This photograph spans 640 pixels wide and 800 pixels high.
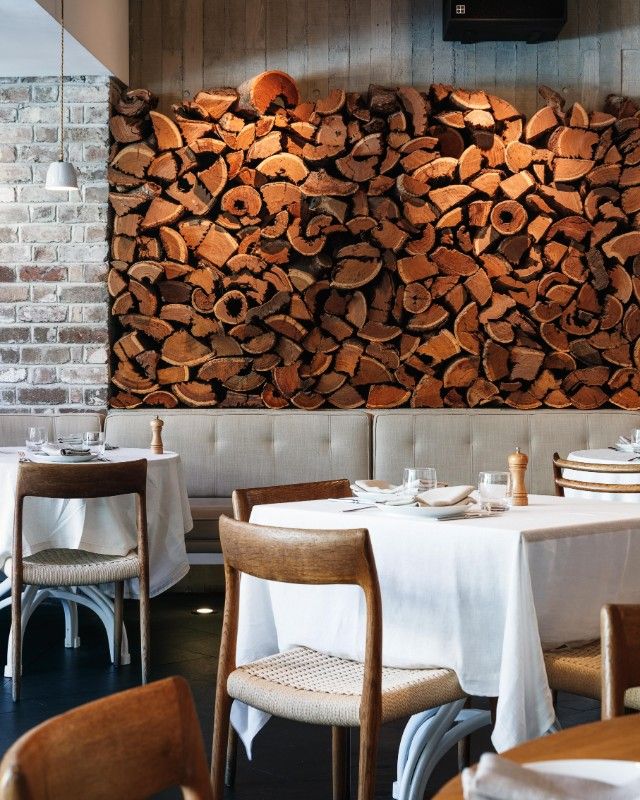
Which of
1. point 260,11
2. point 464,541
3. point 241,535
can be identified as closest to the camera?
point 241,535

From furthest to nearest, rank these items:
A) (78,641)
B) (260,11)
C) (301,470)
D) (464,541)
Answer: (260,11)
(301,470)
(78,641)
(464,541)

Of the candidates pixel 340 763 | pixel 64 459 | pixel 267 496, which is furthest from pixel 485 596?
pixel 64 459

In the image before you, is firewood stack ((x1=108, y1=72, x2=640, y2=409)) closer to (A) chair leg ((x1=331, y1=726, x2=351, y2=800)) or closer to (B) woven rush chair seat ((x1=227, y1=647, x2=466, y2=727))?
(A) chair leg ((x1=331, y1=726, x2=351, y2=800))

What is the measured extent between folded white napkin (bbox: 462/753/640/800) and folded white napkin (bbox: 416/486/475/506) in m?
1.77

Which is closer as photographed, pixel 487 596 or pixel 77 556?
pixel 487 596

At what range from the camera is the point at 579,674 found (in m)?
2.34

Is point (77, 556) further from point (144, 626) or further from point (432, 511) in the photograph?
point (432, 511)

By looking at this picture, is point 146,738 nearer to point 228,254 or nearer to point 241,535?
point 241,535

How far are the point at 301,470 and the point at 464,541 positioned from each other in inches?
117

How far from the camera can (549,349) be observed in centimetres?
562

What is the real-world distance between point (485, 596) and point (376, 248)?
341 cm

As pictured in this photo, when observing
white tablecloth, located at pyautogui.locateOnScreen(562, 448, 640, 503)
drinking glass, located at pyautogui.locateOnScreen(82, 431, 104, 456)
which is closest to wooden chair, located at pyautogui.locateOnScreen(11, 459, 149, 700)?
drinking glass, located at pyautogui.locateOnScreen(82, 431, 104, 456)

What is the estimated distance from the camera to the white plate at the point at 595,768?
95 cm

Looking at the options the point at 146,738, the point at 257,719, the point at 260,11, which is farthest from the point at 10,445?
the point at 146,738
